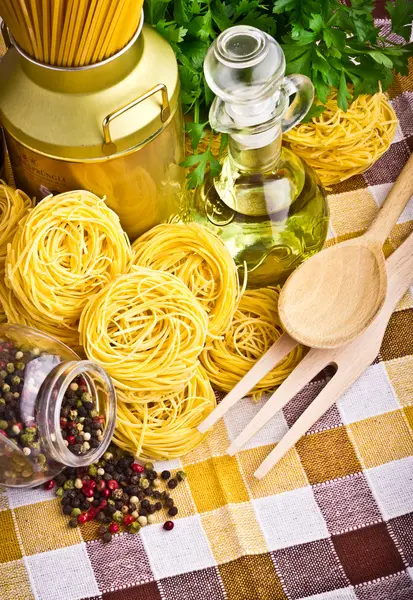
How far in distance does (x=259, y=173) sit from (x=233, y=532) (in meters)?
0.57

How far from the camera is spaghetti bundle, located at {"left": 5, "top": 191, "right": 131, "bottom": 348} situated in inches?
49.7

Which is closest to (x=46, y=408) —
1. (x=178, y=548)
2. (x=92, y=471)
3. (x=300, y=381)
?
(x=92, y=471)

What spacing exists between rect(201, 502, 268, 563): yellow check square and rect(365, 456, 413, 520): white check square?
0.20 metres

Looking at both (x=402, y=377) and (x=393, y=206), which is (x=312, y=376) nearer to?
(x=402, y=377)

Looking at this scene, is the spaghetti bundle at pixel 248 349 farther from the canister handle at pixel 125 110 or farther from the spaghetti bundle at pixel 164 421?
the canister handle at pixel 125 110

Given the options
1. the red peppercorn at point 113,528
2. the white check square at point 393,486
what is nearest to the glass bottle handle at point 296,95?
the white check square at point 393,486

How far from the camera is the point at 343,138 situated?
1.56 metres

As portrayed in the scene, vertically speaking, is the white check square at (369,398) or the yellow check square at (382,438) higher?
the white check square at (369,398)

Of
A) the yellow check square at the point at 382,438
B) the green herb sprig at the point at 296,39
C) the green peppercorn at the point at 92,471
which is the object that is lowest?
the yellow check square at the point at 382,438

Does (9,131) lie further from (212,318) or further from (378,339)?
(378,339)

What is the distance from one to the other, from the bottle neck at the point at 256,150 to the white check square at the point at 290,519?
1.70ft

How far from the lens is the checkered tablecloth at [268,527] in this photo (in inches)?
50.9

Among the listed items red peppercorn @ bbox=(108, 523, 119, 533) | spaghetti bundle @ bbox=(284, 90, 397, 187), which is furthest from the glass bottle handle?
red peppercorn @ bbox=(108, 523, 119, 533)

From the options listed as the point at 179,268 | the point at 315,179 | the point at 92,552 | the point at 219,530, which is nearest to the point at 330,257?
the point at 315,179
